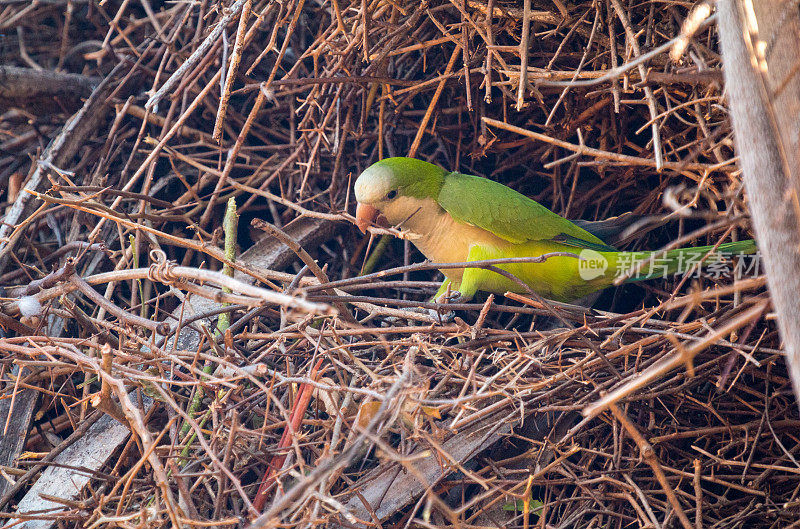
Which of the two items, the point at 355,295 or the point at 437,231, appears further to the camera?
the point at 437,231

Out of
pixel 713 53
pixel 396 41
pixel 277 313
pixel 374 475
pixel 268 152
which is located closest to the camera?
pixel 374 475

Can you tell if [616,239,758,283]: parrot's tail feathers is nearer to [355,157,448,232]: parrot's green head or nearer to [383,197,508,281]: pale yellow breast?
[383,197,508,281]: pale yellow breast

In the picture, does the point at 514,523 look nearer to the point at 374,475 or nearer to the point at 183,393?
the point at 374,475

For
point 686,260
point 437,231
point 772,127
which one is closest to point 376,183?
point 437,231

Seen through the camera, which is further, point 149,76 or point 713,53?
point 149,76

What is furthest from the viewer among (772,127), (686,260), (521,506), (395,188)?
(395,188)

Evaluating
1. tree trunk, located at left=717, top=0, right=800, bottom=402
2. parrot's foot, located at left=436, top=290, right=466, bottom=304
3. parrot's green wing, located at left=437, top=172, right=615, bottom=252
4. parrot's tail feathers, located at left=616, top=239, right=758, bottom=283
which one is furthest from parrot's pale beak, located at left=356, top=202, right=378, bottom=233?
tree trunk, located at left=717, top=0, right=800, bottom=402

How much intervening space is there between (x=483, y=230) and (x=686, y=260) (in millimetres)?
799

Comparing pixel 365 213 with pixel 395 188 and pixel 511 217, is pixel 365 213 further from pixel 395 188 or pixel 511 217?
pixel 511 217

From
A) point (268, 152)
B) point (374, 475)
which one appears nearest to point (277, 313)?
point (374, 475)

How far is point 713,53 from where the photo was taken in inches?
76.7

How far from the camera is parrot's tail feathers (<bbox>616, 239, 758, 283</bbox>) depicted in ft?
6.57

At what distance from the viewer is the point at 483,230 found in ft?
8.35

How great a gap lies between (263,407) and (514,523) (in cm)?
88
